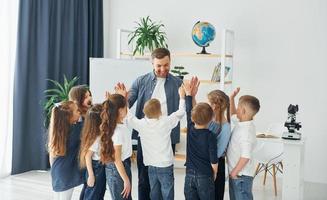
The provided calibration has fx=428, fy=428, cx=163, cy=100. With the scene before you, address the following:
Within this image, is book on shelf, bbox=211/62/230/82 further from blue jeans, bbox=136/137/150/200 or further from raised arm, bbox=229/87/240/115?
blue jeans, bbox=136/137/150/200

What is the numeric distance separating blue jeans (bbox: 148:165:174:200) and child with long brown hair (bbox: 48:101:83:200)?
1.70 ft

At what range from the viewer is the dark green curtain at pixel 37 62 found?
4949 mm

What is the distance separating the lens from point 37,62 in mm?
5145

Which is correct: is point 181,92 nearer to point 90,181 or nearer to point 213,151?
point 213,151

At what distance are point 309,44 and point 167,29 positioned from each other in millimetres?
1810

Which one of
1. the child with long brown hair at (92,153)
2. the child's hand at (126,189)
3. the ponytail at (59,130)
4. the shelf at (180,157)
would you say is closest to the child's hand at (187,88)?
the child with long brown hair at (92,153)

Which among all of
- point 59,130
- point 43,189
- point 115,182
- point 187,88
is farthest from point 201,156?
point 43,189

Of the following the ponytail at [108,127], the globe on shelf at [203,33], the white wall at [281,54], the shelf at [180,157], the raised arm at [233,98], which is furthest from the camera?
the shelf at [180,157]

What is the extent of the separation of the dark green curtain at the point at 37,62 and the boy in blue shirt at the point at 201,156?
2781 mm

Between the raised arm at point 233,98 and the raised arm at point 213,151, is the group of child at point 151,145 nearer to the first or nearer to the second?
the raised arm at point 213,151

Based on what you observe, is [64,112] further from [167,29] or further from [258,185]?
[167,29]

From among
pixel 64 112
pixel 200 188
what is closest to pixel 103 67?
pixel 64 112

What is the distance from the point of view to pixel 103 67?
4918mm

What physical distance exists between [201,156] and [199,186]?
20cm
